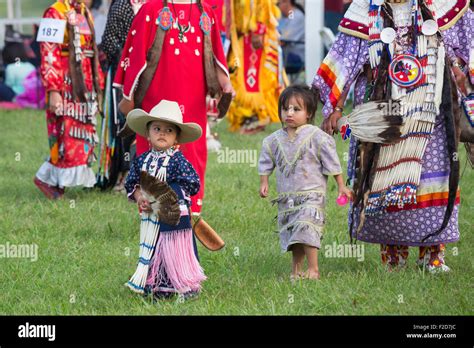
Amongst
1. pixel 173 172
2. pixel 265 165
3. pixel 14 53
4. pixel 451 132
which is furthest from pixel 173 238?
pixel 14 53

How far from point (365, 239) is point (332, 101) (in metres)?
0.80

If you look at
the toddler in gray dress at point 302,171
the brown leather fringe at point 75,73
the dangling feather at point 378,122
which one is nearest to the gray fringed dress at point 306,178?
the toddler in gray dress at point 302,171

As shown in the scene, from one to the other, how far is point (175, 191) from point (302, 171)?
2.50ft

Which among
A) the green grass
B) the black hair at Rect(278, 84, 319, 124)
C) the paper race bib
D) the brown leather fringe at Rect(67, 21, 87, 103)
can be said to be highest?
the paper race bib

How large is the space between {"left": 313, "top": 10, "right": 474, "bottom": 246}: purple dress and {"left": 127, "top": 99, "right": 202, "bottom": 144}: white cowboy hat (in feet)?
2.89

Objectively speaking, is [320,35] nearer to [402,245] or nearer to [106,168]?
[106,168]

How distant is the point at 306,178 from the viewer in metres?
5.90

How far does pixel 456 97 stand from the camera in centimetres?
608

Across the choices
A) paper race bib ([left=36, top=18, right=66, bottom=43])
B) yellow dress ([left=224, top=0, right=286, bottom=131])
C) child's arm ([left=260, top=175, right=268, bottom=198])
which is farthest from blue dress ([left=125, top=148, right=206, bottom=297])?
yellow dress ([left=224, top=0, right=286, bottom=131])

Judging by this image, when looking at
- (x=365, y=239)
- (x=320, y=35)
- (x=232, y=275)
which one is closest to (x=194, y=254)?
(x=232, y=275)

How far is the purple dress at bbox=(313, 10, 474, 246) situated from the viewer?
6078 mm

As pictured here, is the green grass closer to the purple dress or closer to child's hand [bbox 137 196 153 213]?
the purple dress

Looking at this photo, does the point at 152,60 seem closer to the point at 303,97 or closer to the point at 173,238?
the point at 303,97

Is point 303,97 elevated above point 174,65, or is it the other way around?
point 174,65
